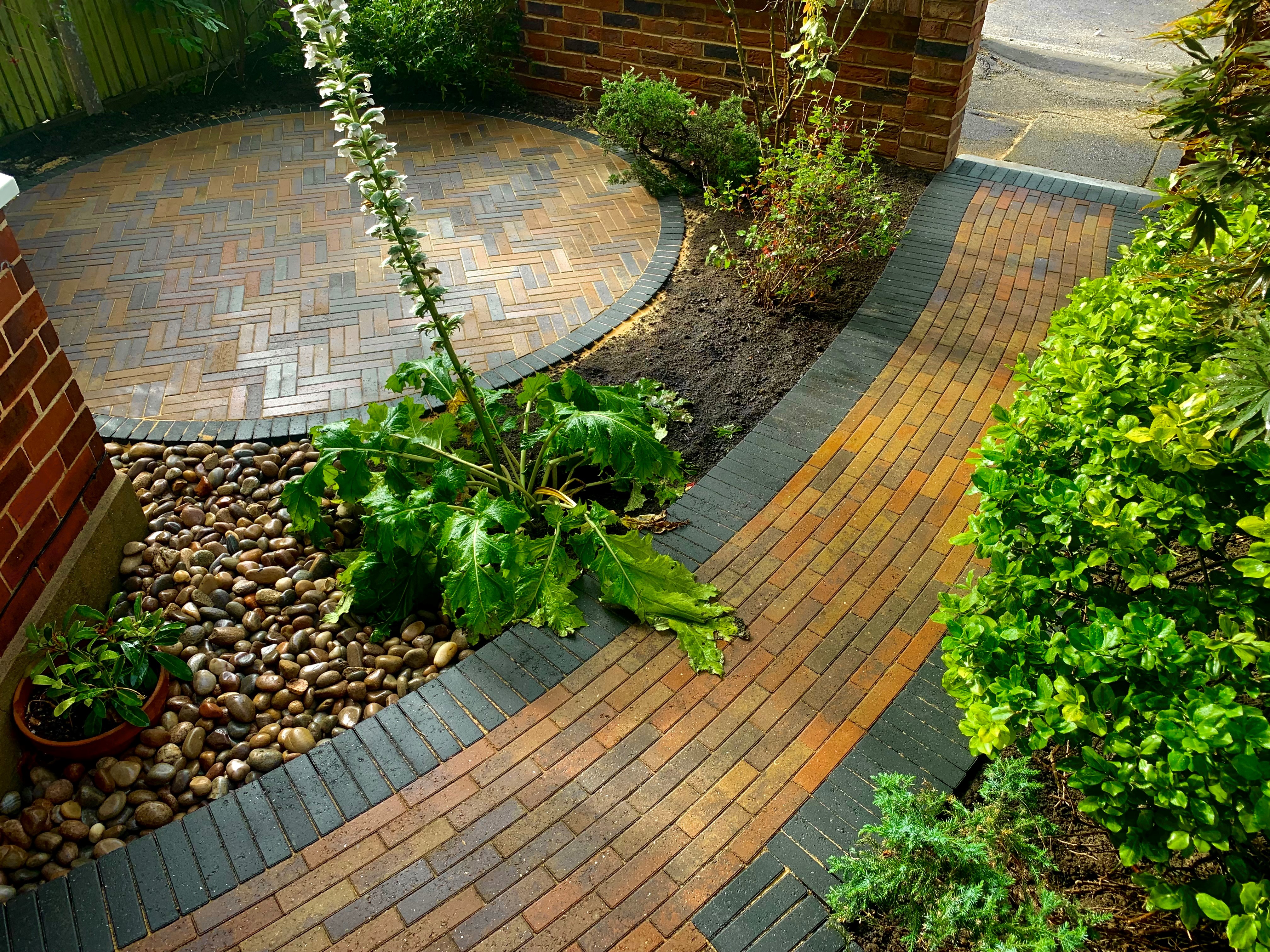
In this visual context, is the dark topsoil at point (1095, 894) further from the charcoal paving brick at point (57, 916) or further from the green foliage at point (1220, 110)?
the charcoal paving brick at point (57, 916)

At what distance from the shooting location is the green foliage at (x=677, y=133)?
6891 mm

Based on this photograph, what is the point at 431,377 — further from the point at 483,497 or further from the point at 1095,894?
the point at 1095,894

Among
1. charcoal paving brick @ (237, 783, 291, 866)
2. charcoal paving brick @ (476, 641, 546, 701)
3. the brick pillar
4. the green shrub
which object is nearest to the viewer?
charcoal paving brick @ (237, 783, 291, 866)

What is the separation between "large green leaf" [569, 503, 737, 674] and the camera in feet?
11.8

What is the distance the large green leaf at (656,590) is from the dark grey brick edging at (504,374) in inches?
69.3

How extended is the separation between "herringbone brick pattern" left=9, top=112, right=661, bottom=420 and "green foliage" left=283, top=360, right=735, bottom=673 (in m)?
1.36

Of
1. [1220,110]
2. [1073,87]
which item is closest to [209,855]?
[1220,110]

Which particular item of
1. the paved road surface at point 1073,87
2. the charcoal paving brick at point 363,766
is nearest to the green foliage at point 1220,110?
the charcoal paving brick at point 363,766

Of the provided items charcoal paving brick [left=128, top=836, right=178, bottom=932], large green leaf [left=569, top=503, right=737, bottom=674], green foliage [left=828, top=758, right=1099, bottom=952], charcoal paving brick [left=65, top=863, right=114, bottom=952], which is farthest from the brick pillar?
charcoal paving brick [left=65, top=863, right=114, bottom=952]

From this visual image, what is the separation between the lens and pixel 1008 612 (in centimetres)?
261

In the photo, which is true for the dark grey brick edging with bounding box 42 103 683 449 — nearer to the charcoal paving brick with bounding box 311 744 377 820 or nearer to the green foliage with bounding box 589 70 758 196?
the green foliage with bounding box 589 70 758 196

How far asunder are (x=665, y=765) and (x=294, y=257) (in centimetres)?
482

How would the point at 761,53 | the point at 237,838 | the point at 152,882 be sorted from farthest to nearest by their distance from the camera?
1. the point at 761,53
2. the point at 237,838
3. the point at 152,882

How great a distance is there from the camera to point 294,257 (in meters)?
6.46
